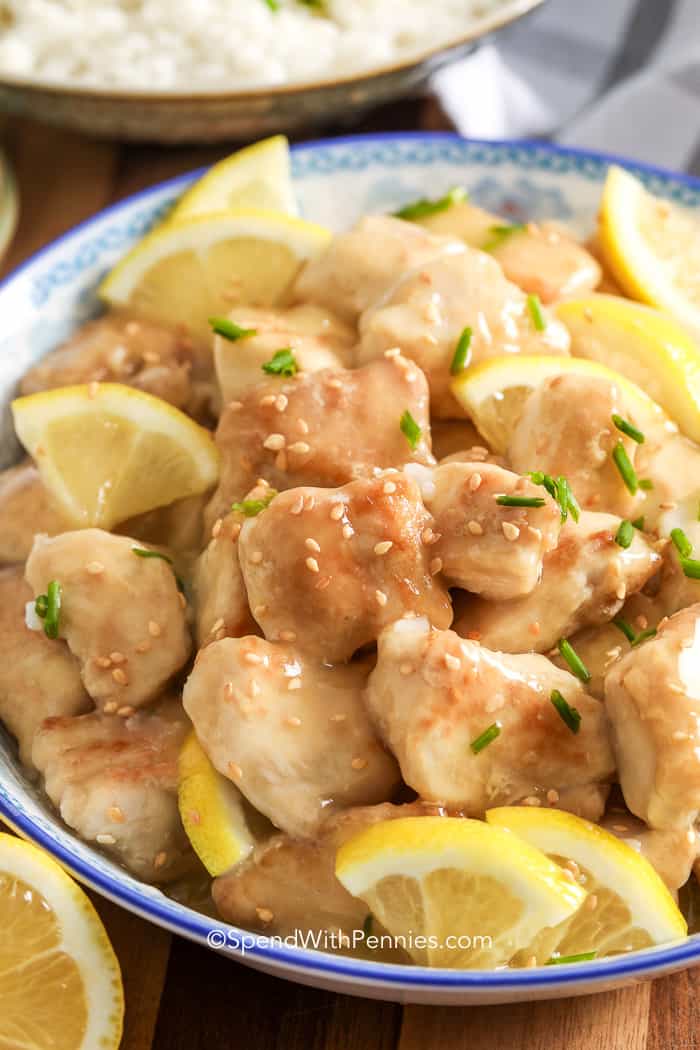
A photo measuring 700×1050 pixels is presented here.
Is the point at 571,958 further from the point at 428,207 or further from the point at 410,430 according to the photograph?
the point at 428,207

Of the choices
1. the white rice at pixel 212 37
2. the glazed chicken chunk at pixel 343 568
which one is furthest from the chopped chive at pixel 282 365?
the white rice at pixel 212 37

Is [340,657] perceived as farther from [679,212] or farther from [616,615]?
[679,212]

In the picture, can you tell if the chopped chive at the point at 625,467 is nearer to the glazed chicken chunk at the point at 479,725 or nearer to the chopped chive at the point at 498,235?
the glazed chicken chunk at the point at 479,725

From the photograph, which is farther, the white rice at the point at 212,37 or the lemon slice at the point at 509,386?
the white rice at the point at 212,37

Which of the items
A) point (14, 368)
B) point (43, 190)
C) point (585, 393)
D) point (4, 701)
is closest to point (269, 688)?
point (4, 701)

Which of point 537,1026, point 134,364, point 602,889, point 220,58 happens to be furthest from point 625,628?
point 220,58
